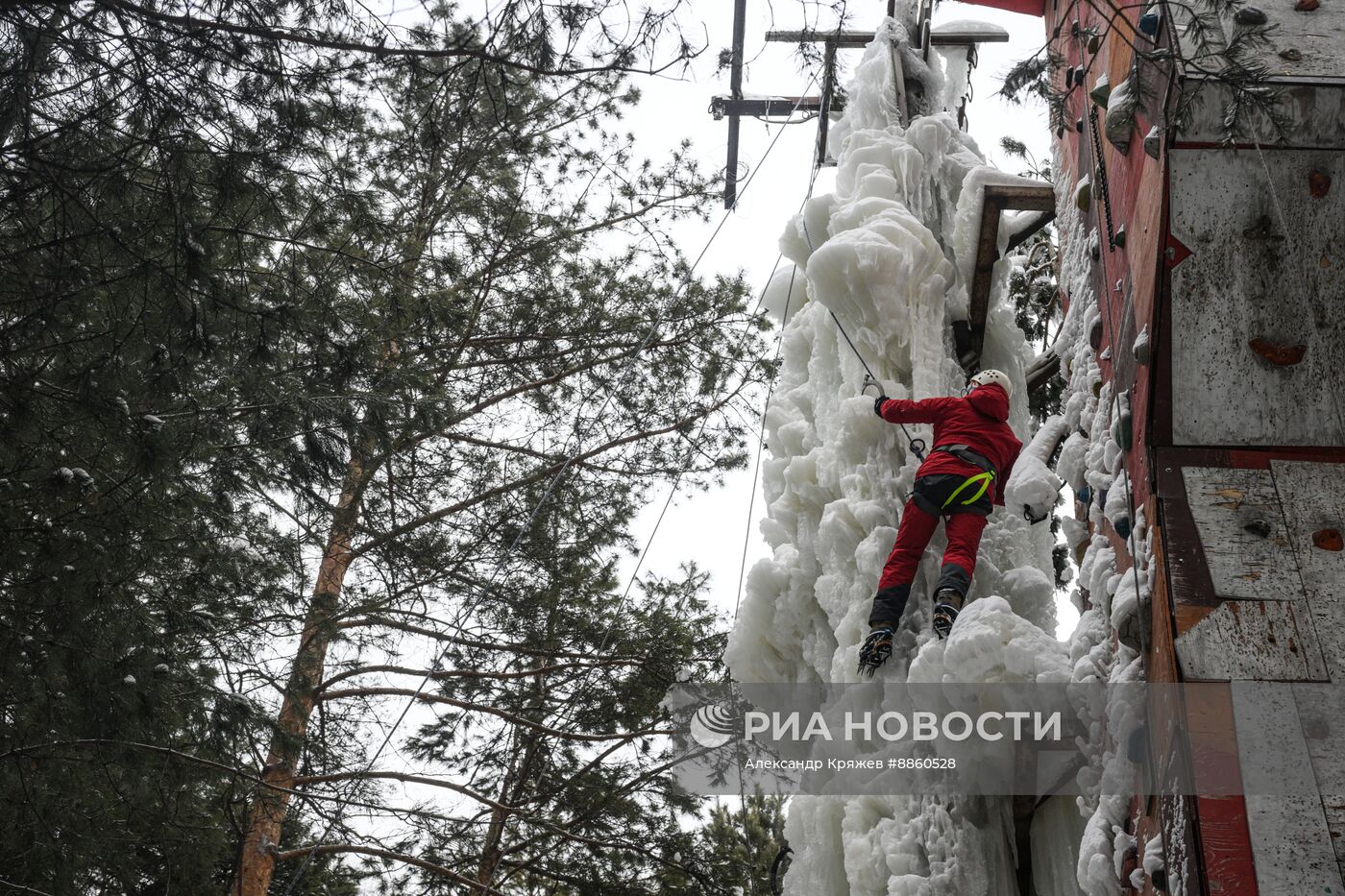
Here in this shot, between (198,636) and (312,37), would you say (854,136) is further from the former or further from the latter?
(198,636)

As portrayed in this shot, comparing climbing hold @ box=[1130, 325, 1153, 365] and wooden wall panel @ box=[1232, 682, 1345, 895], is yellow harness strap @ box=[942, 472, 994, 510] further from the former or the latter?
wooden wall panel @ box=[1232, 682, 1345, 895]

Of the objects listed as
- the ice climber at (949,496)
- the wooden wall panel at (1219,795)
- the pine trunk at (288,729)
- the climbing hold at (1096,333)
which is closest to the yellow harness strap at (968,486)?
the ice climber at (949,496)

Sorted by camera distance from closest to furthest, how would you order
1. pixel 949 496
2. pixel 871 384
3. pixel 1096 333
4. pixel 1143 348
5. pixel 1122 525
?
1. pixel 1143 348
2. pixel 1122 525
3. pixel 1096 333
4. pixel 949 496
5. pixel 871 384

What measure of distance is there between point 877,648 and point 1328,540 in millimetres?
2001

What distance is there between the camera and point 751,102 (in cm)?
992

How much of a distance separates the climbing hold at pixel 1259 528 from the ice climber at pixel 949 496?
1.60m

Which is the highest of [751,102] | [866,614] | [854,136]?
[751,102]

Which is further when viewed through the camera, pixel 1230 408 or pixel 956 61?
pixel 956 61

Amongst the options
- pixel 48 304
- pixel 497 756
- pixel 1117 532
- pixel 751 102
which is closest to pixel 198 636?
pixel 48 304

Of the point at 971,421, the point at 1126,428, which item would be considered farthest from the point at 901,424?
the point at 1126,428

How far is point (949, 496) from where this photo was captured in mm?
5383

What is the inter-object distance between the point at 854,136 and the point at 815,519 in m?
2.58

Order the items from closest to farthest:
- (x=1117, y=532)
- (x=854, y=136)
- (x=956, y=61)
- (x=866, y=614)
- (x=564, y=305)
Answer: (x=1117, y=532) < (x=866, y=614) < (x=854, y=136) < (x=956, y=61) < (x=564, y=305)

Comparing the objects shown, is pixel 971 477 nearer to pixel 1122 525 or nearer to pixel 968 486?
pixel 968 486
